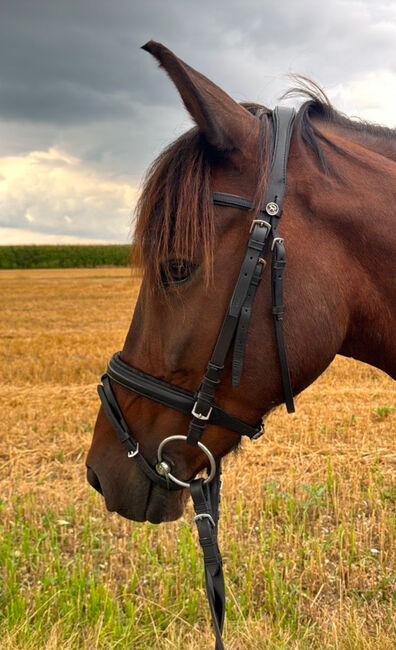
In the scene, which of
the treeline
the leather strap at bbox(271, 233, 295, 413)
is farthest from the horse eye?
the treeline

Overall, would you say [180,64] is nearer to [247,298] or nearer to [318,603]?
[247,298]

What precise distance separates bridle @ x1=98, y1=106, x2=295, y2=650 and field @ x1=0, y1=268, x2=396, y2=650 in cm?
45

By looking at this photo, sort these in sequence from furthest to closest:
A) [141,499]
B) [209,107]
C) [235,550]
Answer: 1. [235,550]
2. [141,499]
3. [209,107]

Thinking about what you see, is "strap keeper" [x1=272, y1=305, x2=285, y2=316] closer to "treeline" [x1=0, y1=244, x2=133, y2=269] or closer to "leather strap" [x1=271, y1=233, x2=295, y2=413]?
"leather strap" [x1=271, y1=233, x2=295, y2=413]

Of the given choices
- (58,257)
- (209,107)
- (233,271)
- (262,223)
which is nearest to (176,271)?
(233,271)

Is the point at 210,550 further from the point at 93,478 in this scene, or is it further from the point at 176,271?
the point at 176,271

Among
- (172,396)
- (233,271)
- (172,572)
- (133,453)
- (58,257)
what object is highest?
(233,271)

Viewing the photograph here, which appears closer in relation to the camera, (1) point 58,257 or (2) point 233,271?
(2) point 233,271

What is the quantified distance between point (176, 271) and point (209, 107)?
21.4 inches

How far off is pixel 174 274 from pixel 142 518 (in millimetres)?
957

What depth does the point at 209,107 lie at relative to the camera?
1889mm

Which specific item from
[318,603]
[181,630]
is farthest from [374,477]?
[181,630]

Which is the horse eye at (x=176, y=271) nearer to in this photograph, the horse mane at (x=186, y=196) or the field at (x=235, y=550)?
the horse mane at (x=186, y=196)

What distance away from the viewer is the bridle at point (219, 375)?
1971mm
